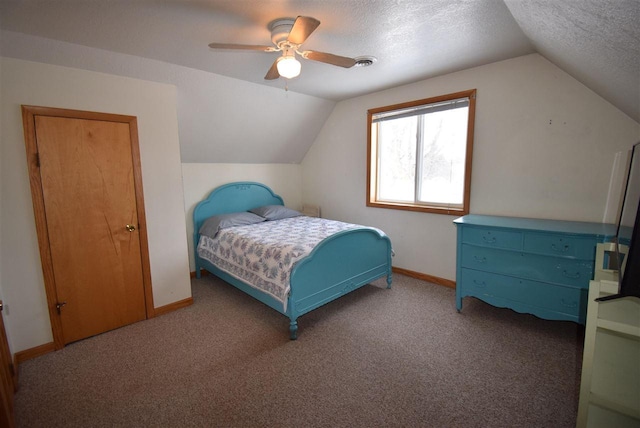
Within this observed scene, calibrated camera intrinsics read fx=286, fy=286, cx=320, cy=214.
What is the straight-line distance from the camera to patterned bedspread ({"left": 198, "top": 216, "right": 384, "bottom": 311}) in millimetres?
2496

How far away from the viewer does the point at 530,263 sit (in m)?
2.36

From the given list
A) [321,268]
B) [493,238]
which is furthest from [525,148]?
[321,268]

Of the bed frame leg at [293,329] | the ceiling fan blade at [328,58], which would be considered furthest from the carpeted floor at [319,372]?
the ceiling fan blade at [328,58]

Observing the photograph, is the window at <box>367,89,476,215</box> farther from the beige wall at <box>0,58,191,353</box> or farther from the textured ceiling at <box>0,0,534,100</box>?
the beige wall at <box>0,58,191,353</box>

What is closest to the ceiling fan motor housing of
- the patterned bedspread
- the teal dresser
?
the patterned bedspread

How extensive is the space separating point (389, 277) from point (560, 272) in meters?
1.58

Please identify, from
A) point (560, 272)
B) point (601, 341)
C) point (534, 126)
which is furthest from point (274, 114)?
point (601, 341)

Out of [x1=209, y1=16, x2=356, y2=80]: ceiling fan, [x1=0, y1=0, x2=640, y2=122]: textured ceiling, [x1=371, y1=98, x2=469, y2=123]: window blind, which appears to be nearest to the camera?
[x1=0, y1=0, x2=640, y2=122]: textured ceiling

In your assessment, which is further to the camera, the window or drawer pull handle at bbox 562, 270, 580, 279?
the window

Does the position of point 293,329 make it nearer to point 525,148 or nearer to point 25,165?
point 25,165

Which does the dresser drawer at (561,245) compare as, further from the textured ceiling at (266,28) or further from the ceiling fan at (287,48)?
the ceiling fan at (287,48)

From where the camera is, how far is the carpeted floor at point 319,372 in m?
1.67

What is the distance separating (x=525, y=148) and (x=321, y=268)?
227cm

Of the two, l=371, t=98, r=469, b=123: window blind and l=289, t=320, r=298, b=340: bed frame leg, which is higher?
l=371, t=98, r=469, b=123: window blind
